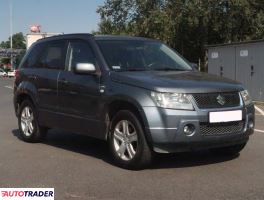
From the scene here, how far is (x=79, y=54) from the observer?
27.1 ft

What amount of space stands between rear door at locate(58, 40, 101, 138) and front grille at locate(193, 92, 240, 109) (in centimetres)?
146

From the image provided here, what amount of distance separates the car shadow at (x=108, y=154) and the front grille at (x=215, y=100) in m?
0.92

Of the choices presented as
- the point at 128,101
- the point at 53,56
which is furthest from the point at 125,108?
the point at 53,56

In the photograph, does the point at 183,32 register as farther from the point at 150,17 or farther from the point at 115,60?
the point at 115,60

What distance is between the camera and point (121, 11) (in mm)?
42438

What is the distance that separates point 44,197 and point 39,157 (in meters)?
3.62

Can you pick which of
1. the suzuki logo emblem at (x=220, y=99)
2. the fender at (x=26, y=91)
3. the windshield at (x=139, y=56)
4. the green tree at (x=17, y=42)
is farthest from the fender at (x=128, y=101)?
the green tree at (x=17, y=42)

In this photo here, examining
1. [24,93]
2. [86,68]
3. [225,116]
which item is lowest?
[225,116]

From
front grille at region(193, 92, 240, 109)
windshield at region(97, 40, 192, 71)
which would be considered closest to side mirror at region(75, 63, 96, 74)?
windshield at region(97, 40, 192, 71)

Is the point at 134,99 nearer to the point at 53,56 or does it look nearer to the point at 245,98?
the point at 245,98

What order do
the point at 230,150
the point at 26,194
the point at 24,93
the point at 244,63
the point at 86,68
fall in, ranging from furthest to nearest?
the point at 244,63
the point at 24,93
the point at 230,150
the point at 86,68
the point at 26,194

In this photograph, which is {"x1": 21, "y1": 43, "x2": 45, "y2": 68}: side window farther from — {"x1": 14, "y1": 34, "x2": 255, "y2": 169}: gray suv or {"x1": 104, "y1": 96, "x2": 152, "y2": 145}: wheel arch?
{"x1": 104, "y1": 96, "x2": 152, "y2": 145}: wheel arch

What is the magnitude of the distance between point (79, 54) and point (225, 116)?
2511mm

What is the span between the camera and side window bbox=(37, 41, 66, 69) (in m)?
8.64
